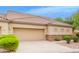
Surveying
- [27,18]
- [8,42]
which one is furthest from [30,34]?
[8,42]

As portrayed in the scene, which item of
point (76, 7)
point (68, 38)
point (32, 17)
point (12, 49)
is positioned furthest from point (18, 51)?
point (76, 7)

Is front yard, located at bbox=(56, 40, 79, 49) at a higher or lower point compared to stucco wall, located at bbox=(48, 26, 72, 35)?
lower

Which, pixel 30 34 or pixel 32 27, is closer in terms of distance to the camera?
pixel 32 27

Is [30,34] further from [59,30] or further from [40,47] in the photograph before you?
[59,30]

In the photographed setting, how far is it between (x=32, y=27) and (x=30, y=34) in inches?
11.5

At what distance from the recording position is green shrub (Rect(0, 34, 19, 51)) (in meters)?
8.91

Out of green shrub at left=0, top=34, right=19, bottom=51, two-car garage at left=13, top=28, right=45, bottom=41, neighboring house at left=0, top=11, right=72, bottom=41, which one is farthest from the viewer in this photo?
two-car garage at left=13, top=28, right=45, bottom=41

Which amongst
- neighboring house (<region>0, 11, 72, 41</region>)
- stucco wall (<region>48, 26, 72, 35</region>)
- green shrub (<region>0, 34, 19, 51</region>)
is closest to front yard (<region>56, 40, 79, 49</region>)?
neighboring house (<region>0, 11, 72, 41</region>)

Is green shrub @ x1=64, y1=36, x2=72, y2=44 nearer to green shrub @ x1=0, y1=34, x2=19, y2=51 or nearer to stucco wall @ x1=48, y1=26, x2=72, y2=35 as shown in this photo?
stucco wall @ x1=48, y1=26, x2=72, y2=35

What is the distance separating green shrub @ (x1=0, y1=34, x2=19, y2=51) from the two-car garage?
0.29 m

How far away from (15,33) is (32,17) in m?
0.85

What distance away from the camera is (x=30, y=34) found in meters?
9.34

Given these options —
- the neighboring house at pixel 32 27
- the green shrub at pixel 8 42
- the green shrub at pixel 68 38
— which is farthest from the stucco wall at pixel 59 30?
the green shrub at pixel 8 42
